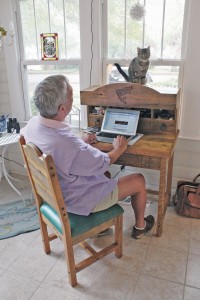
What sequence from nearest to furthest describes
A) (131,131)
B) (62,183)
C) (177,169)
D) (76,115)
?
(62,183)
(131,131)
(177,169)
(76,115)

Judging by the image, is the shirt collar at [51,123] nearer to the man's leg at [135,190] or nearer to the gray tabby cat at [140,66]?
the man's leg at [135,190]

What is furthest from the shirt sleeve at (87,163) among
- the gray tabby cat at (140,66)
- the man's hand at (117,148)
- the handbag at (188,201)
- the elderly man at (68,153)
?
the handbag at (188,201)

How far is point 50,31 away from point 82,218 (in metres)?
1.99

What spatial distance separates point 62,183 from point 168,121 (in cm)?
105

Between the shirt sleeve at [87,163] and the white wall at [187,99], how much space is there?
1.19 m

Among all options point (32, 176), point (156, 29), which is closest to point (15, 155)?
Answer: point (32, 176)

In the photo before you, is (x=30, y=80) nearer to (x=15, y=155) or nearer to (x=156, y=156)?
(x=15, y=155)

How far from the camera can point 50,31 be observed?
2.65m

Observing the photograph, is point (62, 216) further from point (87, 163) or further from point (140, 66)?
point (140, 66)

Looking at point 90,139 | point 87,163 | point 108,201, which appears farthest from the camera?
point 90,139

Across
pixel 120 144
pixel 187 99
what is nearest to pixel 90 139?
pixel 120 144

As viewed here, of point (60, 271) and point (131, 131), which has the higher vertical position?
point (131, 131)

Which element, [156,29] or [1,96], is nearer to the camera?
[156,29]

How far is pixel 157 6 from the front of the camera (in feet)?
7.43
